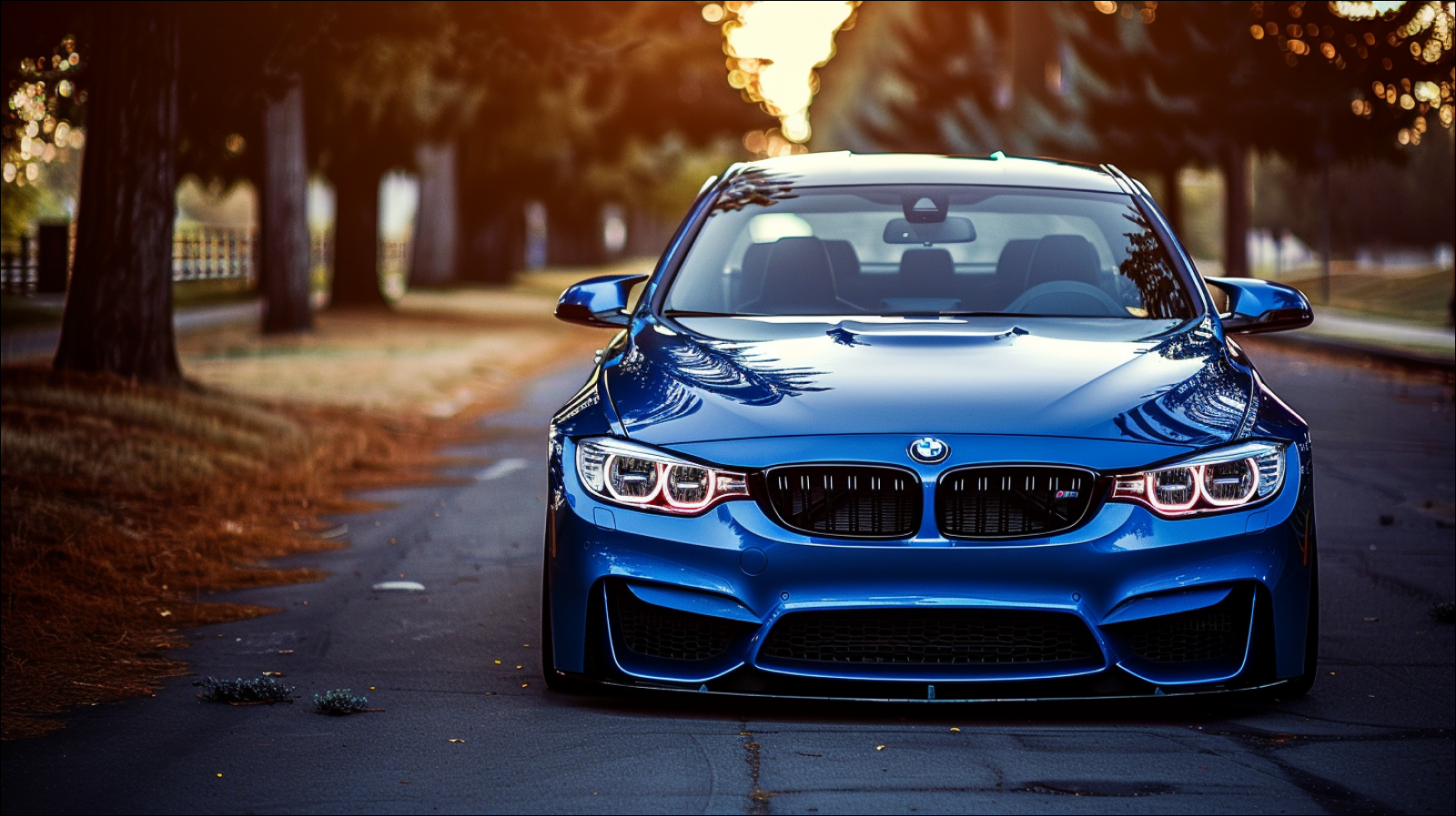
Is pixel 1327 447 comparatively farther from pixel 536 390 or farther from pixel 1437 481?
pixel 536 390

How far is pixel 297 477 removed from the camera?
11039mm

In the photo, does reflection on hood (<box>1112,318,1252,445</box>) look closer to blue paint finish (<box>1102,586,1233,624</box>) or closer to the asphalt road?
blue paint finish (<box>1102,586,1233,624</box>)

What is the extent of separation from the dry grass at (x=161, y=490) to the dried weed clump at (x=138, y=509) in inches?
0.5

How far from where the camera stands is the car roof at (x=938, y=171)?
6711 mm

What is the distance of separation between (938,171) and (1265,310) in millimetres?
1300

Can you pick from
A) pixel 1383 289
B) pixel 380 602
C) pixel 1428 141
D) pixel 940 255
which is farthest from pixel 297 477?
pixel 1383 289

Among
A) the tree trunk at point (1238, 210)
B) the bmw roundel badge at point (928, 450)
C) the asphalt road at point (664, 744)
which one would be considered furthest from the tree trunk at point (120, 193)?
the tree trunk at point (1238, 210)

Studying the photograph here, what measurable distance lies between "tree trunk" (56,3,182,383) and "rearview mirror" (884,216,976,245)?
8223mm

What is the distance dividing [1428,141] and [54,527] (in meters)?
17.3

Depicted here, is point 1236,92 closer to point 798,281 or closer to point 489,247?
point 798,281

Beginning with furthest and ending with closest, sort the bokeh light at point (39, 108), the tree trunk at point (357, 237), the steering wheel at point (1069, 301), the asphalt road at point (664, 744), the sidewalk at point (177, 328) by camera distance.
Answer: the tree trunk at point (357, 237), the bokeh light at point (39, 108), the sidewalk at point (177, 328), the steering wheel at point (1069, 301), the asphalt road at point (664, 744)

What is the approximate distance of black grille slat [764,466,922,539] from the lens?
15.9ft

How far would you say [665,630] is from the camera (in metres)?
4.98

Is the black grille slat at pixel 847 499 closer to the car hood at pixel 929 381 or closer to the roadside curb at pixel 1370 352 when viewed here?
the car hood at pixel 929 381
